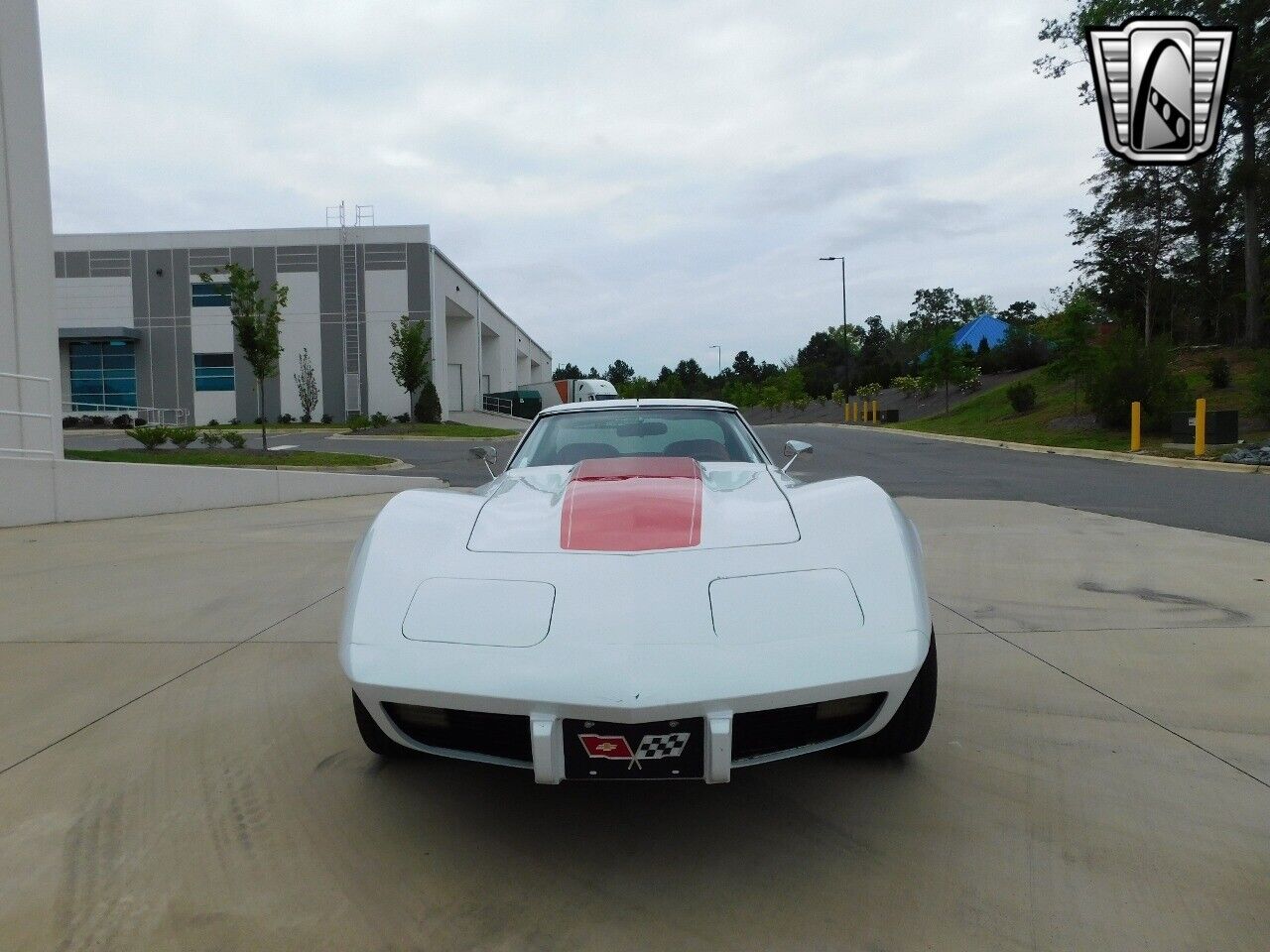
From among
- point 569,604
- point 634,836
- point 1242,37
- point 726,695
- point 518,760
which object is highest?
point 1242,37

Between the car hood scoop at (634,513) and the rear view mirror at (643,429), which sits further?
the rear view mirror at (643,429)

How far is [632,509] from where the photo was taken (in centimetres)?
270

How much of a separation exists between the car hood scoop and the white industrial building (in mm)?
38254

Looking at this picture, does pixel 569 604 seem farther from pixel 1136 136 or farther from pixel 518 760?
pixel 1136 136

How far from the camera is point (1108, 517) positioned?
867 cm

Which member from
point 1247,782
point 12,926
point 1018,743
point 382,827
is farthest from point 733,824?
point 12,926

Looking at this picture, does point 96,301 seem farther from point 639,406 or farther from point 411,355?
point 639,406

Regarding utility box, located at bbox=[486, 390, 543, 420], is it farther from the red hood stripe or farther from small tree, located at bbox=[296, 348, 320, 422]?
the red hood stripe

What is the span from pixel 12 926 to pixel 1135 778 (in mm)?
2965

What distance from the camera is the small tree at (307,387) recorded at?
3978 cm

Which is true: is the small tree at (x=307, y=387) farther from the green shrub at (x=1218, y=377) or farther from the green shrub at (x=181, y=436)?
the green shrub at (x=1218, y=377)

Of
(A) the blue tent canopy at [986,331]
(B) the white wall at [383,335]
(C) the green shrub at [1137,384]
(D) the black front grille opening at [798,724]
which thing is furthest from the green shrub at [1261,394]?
(A) the blue tent canopy at [986,331]

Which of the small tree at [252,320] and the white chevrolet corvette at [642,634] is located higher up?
the small tree at [252,320]

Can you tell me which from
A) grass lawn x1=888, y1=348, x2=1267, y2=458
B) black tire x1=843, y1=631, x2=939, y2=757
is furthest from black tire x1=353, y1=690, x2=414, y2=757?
grass lawn x1=888, y1=348, x2=1267, y2=458
